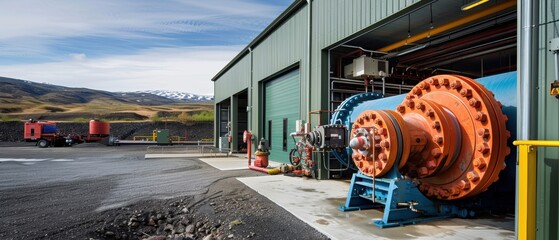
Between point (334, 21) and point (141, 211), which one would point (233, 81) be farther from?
point (141, 211)

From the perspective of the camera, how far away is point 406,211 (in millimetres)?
5191

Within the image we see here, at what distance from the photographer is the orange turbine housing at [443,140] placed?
4.45 meters

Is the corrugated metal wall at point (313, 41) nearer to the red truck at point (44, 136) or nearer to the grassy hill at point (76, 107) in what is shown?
the red truck at point (44, 136)

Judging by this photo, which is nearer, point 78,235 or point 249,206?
point 78,235

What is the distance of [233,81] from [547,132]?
19.1 metres

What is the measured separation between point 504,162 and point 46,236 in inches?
239

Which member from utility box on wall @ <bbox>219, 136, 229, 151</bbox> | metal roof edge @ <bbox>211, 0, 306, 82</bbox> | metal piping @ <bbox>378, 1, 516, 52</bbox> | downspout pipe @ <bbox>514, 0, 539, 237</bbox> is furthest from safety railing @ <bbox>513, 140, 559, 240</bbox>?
utility box on wall @ <bbox>219, 136, 229, 151</bbox>

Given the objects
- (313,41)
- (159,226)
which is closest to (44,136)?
(313,41)

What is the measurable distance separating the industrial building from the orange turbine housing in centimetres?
13

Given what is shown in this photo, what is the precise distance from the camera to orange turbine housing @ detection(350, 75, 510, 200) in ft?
14.6

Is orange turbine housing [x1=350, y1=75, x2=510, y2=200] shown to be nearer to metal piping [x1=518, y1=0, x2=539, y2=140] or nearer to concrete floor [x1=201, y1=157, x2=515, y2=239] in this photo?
concrete floor [x1=201, y1=157, x2=515, y2=239]

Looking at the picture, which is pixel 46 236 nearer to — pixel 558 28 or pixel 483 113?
pixel 483 113

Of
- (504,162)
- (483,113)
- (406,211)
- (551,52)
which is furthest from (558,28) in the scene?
(406,211)

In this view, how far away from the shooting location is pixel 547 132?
3.79 meters
